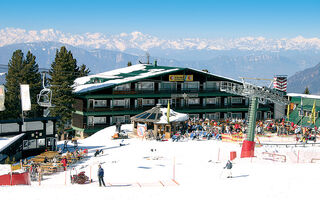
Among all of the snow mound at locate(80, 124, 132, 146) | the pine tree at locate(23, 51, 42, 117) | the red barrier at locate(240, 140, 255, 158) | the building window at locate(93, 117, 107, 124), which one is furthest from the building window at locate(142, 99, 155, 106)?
the red barrier at locate(240, 140, 255, 158)

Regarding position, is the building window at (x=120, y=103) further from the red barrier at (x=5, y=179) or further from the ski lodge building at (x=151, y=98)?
the red barrier at (x=5, y=179)

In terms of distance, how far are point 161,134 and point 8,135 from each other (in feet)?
56.2

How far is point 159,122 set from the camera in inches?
1960

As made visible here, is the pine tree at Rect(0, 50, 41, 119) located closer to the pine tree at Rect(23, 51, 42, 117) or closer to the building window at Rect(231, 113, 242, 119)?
the pine tree at Rect(23, 51, 42, 117)

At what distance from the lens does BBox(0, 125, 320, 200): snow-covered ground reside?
2452 centimetres

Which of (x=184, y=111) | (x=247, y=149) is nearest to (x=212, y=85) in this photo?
(x=184, y=111)

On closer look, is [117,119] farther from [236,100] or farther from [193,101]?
[236,100]

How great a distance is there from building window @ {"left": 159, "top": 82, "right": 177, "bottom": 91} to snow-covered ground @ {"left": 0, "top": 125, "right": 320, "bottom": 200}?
2895 centimetres

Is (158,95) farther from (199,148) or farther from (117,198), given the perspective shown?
(117,198)

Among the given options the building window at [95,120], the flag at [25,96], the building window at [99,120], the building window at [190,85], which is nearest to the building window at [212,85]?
the building window at [190,85]

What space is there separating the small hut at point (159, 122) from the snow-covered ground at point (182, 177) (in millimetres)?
6408

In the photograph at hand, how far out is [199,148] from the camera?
41.8m

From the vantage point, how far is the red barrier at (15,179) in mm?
27062

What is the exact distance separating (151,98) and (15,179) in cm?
4465
